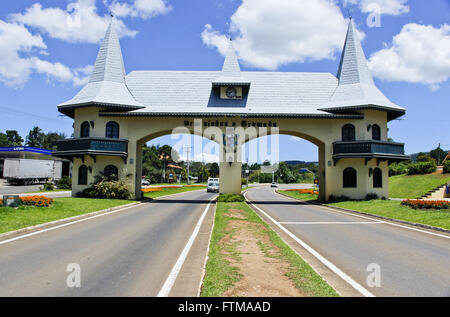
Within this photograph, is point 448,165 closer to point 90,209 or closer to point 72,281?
point 90,209

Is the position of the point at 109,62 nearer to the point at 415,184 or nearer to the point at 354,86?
the point at 354,86

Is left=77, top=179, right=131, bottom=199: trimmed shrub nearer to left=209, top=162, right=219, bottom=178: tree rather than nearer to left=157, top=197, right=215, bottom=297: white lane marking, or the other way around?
left=157, top=197, right=215, bottom=297: white lane marking

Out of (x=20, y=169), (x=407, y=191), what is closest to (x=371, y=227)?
(x=407, y=191)

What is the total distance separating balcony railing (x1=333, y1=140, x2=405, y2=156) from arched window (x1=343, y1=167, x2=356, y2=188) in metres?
1.94

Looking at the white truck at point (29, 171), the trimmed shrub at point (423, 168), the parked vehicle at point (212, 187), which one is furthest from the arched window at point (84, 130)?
the trimmed shrub at point (423, 168)

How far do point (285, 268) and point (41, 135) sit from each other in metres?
123

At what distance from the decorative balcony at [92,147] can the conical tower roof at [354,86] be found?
1641cm

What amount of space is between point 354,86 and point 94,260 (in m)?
26.9

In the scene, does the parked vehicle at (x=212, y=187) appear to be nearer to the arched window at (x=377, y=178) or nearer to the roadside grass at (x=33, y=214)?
the arched window at (x=377, y=178)

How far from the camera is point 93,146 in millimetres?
25531

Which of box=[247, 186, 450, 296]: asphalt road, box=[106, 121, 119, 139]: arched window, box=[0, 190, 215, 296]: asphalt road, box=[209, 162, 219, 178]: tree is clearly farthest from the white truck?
box=[209, 162, 219, 178]: tree

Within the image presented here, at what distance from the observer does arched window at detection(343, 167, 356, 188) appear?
89.8ft

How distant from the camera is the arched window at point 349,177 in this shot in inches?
1077

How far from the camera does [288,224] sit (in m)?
14.3
